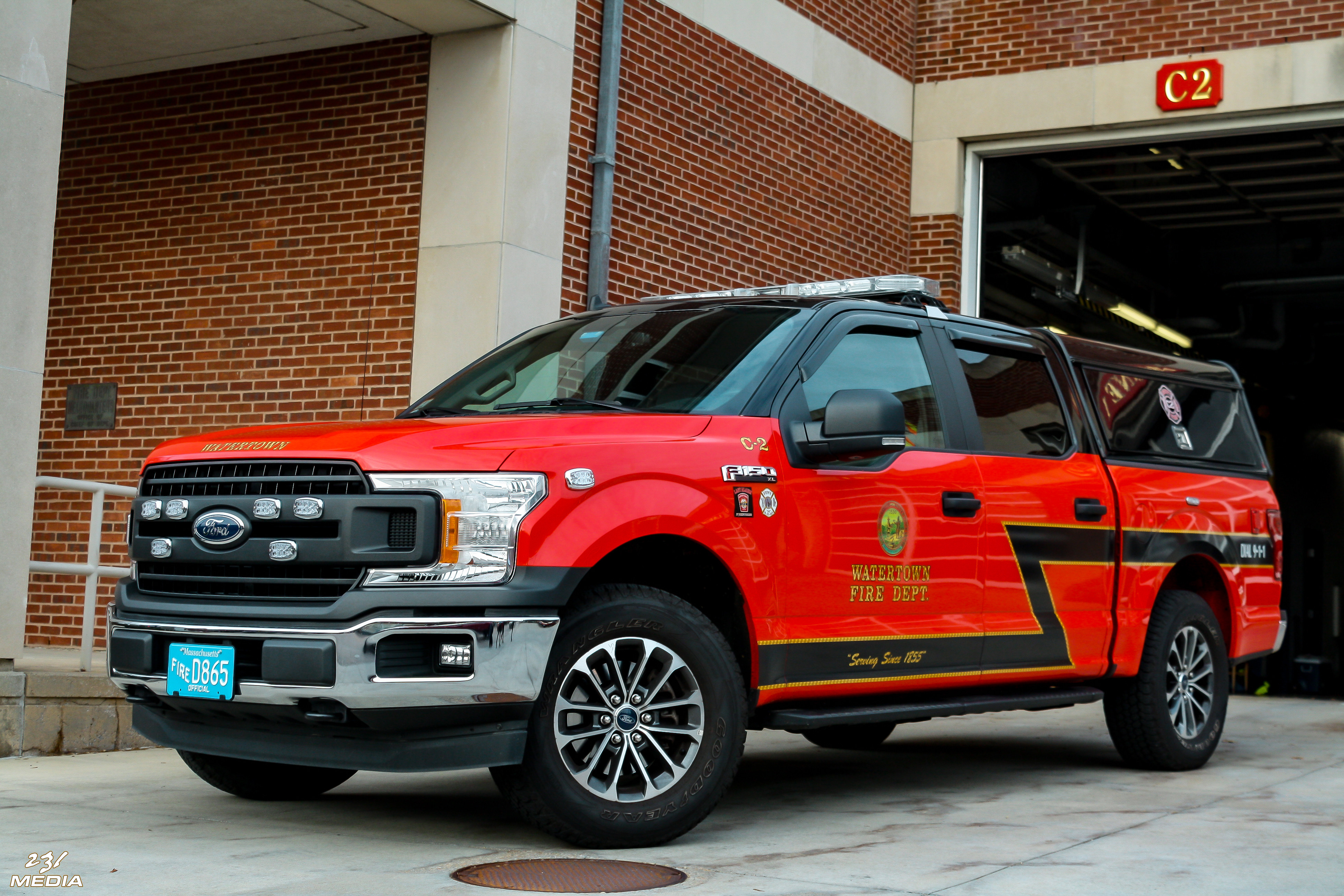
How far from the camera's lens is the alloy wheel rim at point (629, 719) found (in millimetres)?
4941

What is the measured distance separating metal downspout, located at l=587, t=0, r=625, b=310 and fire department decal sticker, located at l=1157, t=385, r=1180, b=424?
3.88m

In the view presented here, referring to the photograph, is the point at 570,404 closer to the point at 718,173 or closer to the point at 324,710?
the point at 324,710

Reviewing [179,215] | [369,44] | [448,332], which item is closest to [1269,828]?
[448,332]

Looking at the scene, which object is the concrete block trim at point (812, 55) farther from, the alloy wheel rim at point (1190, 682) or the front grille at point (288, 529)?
the front grille at point (288, 529)

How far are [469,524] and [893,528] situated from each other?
194cm

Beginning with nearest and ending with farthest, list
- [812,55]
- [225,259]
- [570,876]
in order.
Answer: [570,876], [225,259], [812,55]

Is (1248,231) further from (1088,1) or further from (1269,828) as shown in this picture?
(1269,828)

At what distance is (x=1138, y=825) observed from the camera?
5949 millimetres

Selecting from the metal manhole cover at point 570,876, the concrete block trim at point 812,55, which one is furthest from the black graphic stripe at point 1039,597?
the concrete block trim at point 812,55

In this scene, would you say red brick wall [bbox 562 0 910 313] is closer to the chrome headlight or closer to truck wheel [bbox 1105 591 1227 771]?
truck wheel [bbox 1105 591 1227 771]

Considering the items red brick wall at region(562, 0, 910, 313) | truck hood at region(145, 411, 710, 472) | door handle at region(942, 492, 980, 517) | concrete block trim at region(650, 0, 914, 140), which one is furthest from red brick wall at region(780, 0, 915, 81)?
truck hood at region(145, 411, 710, 472)

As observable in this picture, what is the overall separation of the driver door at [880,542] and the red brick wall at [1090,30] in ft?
27.7

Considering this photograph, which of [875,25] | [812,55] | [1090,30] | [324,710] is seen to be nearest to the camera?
[324,710]

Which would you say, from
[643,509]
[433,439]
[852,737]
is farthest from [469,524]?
[852,737]
